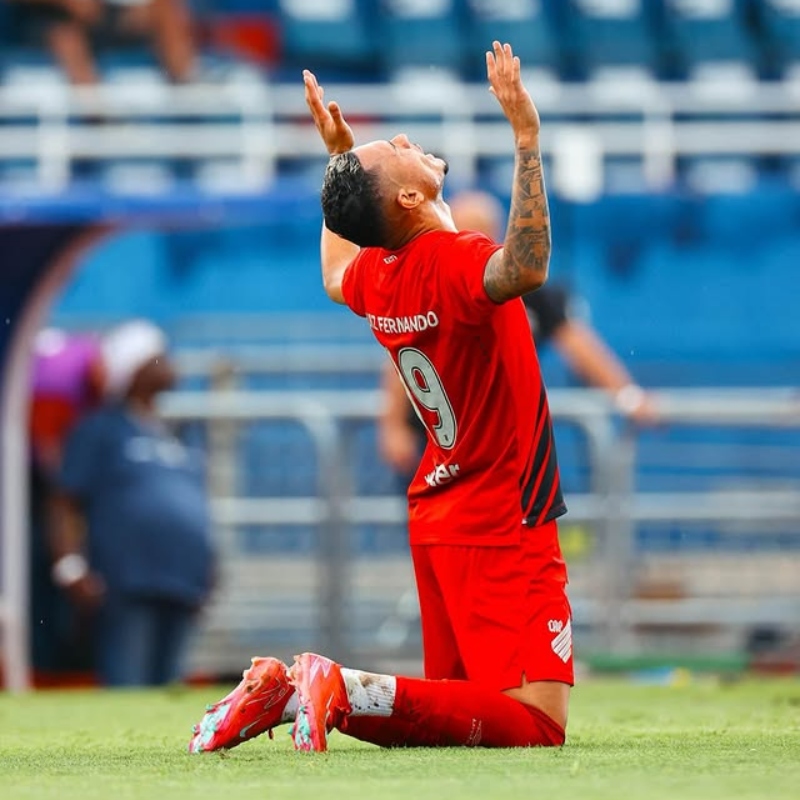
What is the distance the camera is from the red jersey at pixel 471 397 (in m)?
5.19

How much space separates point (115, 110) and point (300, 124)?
2.58 meters

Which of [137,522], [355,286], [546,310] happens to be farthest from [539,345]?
[355,286]

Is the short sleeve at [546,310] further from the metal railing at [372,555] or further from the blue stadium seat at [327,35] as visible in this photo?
the blue stadium seat at [327,35]

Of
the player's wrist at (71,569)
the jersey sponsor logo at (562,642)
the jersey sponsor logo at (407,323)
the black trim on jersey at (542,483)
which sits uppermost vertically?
the jersey sponsor logo at (407,323)

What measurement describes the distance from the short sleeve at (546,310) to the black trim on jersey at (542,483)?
360 cm

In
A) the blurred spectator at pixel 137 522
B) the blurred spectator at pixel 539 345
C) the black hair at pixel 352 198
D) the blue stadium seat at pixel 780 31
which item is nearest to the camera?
the black hair at pixel 352 198

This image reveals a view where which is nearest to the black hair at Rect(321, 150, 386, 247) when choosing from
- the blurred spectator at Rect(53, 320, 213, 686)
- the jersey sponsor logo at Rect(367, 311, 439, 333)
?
the jersey sponsor logo at Rect(367, 311, 439, 333)

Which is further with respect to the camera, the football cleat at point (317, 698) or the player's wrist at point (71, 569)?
the player's wrist at point (71, 569)

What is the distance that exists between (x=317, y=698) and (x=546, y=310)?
429 cm

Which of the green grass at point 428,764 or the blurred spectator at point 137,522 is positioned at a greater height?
the blurred spectator at point 137,522

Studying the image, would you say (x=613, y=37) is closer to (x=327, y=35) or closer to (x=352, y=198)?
(x=327, y=35)

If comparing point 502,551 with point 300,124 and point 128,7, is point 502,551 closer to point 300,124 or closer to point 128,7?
point 300,124

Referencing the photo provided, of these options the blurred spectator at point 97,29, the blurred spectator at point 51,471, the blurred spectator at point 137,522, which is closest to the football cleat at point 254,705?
the blurred spectator at point 137,522

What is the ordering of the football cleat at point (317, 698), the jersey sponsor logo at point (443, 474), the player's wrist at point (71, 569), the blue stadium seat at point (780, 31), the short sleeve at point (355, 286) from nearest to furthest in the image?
the football cleat at point (317, 698)
the jersey sponsor logo at point (443, 474)
the short sleeve at point (355, 286)
the player's wrist at point (71, 569)
the blue stadium seat at point (780, 31)
